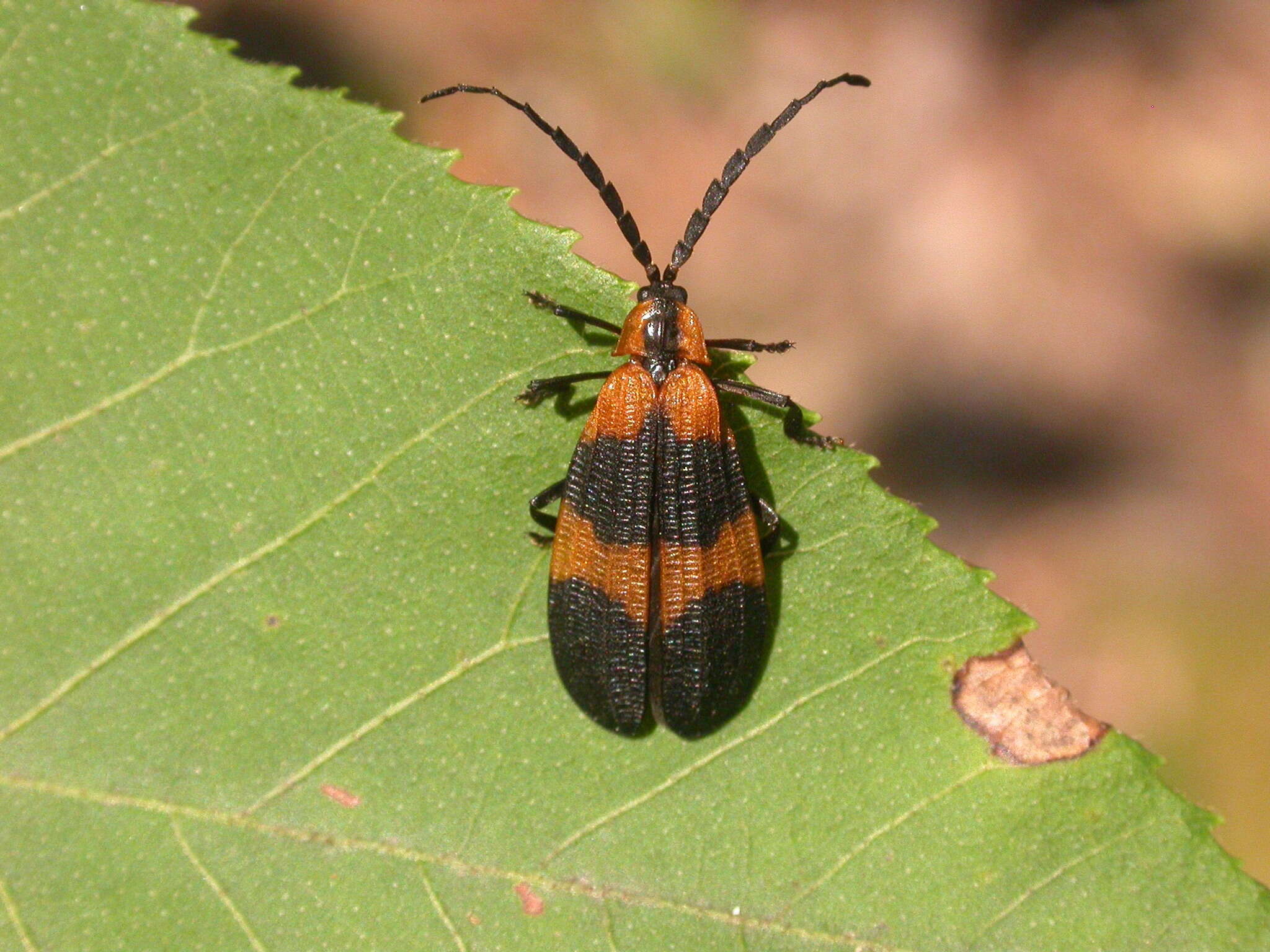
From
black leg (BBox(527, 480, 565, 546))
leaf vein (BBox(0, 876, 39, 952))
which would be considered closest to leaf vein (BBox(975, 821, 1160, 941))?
black leg (BBox(527, 480, 565, 546))

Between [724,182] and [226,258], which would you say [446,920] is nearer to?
[226,258]

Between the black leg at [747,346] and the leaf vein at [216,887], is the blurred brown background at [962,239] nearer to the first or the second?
the black leg at [747,346]

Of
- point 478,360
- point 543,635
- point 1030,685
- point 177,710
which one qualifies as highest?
point 478,360

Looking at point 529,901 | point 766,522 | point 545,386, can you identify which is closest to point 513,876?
point 529,901

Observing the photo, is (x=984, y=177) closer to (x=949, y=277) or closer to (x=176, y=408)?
(x=949, y=277)

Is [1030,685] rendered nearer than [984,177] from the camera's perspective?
Yes

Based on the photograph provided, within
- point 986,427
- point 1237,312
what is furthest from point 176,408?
point 1237,312
